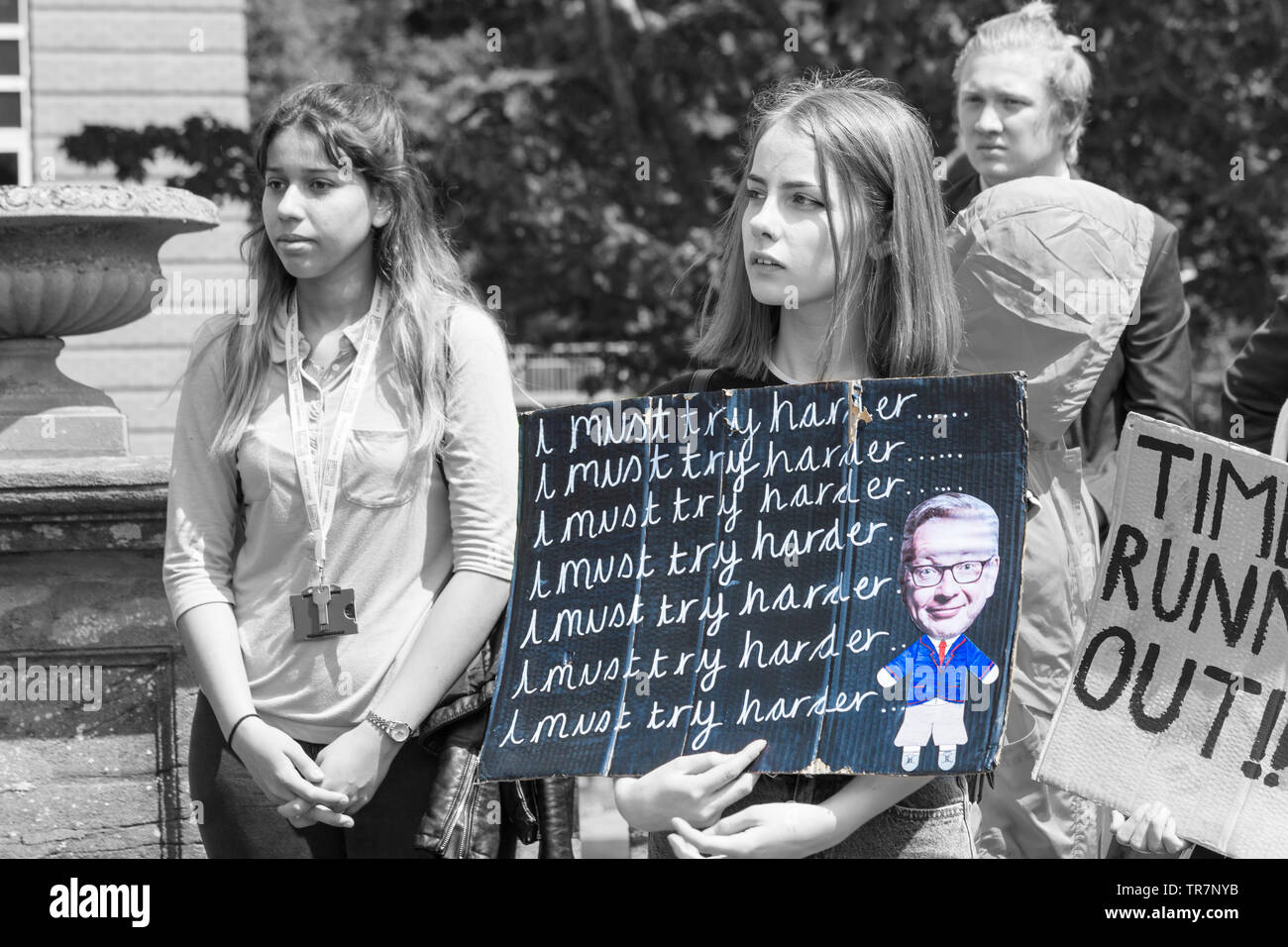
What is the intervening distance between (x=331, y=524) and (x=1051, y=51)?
230 cm

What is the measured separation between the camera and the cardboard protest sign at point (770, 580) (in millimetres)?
2420

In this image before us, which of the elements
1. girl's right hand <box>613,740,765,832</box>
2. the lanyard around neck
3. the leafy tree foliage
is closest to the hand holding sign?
girl's right hand <box>613,740,765,832</box>

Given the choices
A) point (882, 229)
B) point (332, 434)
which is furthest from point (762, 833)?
point (332, 434)

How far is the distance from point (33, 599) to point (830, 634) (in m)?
2.08

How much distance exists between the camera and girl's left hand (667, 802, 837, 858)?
2.38 meters

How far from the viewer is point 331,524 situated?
2992 millimetres

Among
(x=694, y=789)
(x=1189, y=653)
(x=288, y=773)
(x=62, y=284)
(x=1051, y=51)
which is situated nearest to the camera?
(x=694, y=789)

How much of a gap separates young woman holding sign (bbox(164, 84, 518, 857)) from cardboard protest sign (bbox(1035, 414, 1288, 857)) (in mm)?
1002

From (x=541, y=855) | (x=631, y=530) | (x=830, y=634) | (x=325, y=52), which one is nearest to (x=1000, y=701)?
(x=830, y=634)

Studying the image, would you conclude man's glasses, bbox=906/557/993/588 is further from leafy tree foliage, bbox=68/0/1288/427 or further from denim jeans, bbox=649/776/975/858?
leafy tree foliage, bbox=68/0/1288/427

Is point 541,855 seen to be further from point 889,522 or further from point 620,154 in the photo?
point 620,154

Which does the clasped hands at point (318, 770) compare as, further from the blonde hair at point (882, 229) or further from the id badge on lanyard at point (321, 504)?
the blonde hair at point (882, 229)

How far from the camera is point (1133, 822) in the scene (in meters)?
2.65

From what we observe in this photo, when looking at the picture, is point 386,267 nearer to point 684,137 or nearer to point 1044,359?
Answer: point 1044,359
